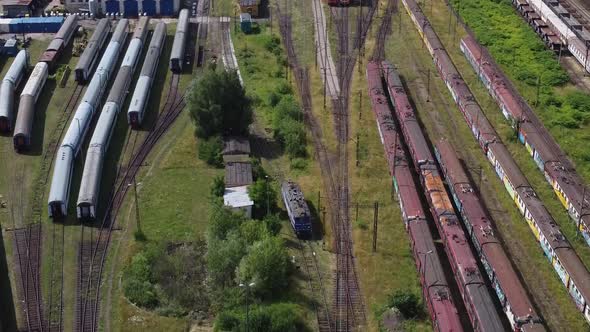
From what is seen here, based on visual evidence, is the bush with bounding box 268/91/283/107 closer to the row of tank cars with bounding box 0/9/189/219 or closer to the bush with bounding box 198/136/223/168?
the bush with bounding box 198/136/223/168

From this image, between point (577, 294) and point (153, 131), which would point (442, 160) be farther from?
point (153, 131)

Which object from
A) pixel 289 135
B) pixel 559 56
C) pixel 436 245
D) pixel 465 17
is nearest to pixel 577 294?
pixel 436 245

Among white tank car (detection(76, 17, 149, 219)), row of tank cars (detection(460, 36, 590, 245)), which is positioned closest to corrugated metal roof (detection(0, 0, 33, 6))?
white tank car (detection(76, 17, 149, 219))

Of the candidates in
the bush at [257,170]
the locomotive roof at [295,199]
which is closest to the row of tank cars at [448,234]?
the locomotive roof at [295,199]

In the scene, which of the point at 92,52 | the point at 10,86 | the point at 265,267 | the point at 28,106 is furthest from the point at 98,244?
the point at 92,52

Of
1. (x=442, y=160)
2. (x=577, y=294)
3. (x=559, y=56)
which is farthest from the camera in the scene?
(x=559, y=56)

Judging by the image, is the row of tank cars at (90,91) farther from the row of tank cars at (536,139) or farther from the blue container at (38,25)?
the row of tank cars at (536,139)

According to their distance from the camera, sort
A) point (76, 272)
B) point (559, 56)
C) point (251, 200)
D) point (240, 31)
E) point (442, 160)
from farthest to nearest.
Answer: point (240, 31), point (559, 56), point (442, 160), point (251, 200), point (76, 272)
